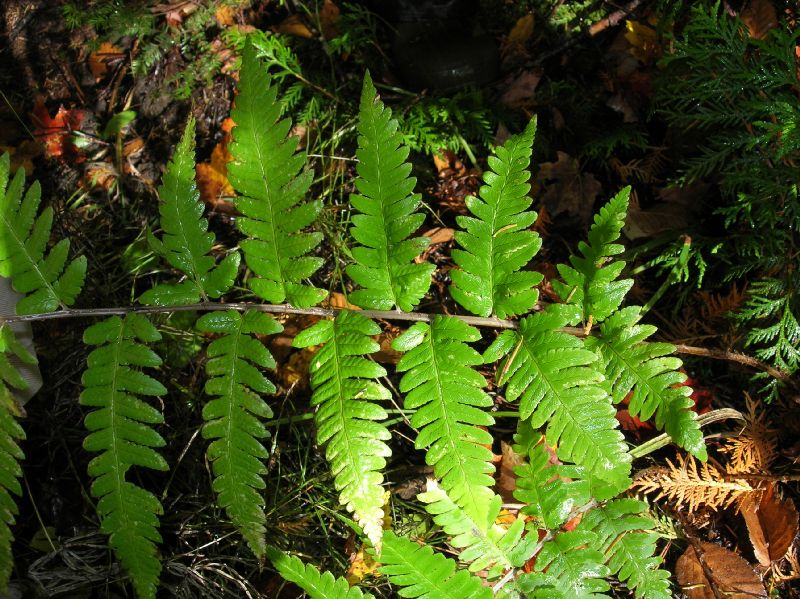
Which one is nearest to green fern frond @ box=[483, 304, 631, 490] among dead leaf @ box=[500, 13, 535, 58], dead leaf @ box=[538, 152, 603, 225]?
dead leaf @ box=[538, 152, 603, 225]

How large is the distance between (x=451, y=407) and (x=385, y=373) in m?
0.24

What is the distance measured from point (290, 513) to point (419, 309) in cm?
110

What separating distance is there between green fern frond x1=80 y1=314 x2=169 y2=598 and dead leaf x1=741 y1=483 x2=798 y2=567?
225 centimetres

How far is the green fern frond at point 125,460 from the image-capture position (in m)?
2.10

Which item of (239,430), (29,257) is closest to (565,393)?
(239,430)

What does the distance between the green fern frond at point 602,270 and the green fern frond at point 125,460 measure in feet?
4.89

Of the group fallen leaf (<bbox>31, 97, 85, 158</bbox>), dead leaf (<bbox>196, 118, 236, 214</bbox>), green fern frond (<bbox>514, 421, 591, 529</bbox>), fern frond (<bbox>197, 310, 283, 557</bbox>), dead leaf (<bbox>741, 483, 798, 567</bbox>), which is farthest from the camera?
fallen leaf (<bbox>31, 97, 85, 158</bbox>)

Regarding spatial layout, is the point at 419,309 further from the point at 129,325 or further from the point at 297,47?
the point at 297,47

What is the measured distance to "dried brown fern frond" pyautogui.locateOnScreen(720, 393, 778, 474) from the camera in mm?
2520

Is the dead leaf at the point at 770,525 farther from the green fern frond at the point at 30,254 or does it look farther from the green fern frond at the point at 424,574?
the green fern frond at the point at 30,254

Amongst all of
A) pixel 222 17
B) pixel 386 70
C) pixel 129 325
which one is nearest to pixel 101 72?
pixel 222 17

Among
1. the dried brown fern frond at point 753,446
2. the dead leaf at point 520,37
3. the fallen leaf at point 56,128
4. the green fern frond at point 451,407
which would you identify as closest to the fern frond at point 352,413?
the green fern frond at point 451,407

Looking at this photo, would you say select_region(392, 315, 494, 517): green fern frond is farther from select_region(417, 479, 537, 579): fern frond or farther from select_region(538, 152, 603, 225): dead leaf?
select_region(538, 152, 603, 225): dead leaf

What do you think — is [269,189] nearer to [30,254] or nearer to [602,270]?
[30,254]
